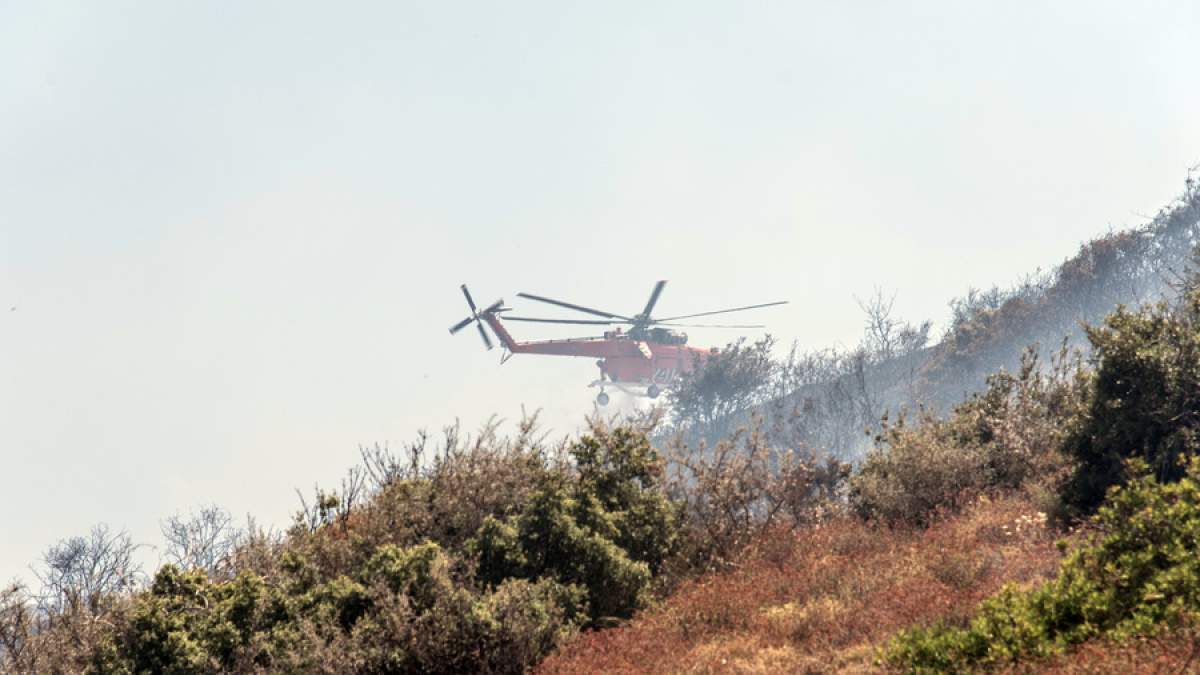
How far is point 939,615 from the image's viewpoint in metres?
10.2

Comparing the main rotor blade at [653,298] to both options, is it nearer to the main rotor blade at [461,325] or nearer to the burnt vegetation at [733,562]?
the main rotor blade at [461,325]

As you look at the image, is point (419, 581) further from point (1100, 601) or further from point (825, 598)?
point (1100, 601)

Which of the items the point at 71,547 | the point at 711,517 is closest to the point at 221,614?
the point at 711,517

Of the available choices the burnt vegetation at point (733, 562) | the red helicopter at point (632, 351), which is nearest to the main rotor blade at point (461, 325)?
the red helicopter at point (632, 351)

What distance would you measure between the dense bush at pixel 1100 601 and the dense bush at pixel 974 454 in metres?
5.36

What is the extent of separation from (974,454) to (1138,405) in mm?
2917

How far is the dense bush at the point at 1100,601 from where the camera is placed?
8.70 metres

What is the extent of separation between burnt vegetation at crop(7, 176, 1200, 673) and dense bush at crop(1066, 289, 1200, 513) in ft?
0.11

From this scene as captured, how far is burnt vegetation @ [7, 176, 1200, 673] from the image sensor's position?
9602 millimetres

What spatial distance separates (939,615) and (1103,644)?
1871 millimetres

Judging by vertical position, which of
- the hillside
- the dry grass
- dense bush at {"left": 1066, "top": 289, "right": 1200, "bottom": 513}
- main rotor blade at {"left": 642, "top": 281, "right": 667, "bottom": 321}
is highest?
main rotor blade at {"left": 642, "top": 281, "right": 667, "bottom": 321}

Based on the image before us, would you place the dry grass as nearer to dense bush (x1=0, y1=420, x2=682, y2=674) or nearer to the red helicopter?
dense bush (x1=0, y1=420, x2=682, y2=674)

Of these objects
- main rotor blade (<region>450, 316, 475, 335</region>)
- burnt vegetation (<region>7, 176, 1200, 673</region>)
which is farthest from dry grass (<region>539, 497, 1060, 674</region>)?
main rotor blade (<region>450, 316, 475, 335</region>)

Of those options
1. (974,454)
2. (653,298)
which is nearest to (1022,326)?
(653,298)
